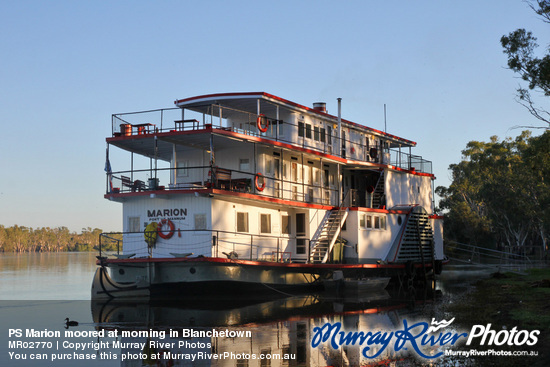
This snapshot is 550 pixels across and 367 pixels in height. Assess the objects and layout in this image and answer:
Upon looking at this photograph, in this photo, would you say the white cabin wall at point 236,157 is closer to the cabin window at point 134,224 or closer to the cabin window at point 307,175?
the cabin window at point 307,175

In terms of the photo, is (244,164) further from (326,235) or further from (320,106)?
(320,106)

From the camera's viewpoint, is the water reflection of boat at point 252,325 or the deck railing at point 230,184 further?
the deck railing at point 230,184

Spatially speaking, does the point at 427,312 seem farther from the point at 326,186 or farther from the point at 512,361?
the point at 326,186

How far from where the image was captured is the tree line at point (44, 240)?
15638cm

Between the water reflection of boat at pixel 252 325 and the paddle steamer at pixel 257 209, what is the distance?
3.91 ft

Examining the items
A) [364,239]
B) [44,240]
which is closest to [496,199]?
[364,239]

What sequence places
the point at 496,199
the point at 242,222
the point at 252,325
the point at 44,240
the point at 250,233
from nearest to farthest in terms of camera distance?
the point at 252,325
the point at 242,222
the point at 250,233
the point at 496,199
the point at 44,240

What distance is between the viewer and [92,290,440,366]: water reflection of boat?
41.4 ft

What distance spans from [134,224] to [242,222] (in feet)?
14.0

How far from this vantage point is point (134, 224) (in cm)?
2458

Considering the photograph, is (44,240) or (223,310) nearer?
(223,310)

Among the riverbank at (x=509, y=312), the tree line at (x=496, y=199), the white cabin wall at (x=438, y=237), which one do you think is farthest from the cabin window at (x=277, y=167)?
the tree line at (x=496, y=199)

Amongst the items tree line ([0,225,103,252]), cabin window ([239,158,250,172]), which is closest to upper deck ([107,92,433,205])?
cabin window ([239,158,250,172])

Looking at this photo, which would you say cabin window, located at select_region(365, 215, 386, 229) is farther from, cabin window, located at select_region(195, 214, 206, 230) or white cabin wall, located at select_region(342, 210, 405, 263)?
cabin window, located at select_region(195, 214, 206, 230)
